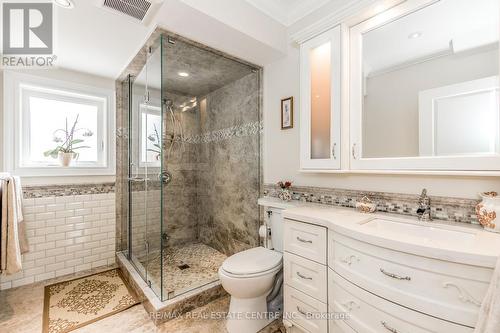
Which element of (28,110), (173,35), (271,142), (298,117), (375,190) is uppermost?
(173,35)

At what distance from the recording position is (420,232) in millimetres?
1264

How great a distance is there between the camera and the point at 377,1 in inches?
57.4

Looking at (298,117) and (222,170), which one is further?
(222,170)

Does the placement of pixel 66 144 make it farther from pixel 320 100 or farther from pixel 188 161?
pixel 320 100

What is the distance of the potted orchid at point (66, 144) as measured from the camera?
95.0 inches

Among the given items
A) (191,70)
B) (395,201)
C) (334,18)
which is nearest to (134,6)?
(191,70)

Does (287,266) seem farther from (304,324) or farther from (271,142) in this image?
(271,142)

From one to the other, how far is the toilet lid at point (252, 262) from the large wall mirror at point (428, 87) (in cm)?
93

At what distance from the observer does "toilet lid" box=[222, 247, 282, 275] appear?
1.55m

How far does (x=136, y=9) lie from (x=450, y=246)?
2127 mm

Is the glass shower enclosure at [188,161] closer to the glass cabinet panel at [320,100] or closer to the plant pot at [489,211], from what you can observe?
the glass cabinet panel at [320,100]

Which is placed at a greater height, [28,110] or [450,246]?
[28,110]

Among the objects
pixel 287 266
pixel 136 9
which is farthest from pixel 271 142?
pixel 136 9

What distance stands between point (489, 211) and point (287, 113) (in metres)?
1.48
